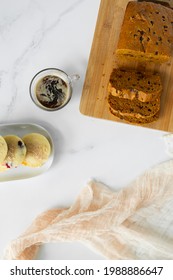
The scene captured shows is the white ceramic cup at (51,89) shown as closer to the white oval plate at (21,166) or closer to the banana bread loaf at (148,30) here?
the white oval plate at (21,166)

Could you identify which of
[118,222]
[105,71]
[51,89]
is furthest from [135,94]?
[118,222]

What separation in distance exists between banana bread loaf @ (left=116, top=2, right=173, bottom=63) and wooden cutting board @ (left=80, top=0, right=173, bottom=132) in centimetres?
10

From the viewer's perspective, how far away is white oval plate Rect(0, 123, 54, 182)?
1.56 m

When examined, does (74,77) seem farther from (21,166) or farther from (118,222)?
(118,222)

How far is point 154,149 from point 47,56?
52cm

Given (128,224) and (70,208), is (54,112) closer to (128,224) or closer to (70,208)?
(70,208)

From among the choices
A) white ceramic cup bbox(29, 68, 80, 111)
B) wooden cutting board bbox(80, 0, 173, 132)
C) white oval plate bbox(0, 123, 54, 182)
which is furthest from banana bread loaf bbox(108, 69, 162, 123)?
white oval plate bbox(0, 123, 54, 182)

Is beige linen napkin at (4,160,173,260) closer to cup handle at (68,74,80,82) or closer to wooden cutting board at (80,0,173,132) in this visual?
wooden cutting board at (80,0,173,132)

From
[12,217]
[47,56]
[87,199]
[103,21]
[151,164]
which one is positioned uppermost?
[103,21]

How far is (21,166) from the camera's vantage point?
5.22ft

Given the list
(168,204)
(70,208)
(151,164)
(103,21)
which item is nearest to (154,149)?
(151,164)

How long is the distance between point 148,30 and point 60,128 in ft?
1.55

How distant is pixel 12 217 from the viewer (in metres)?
1.63
